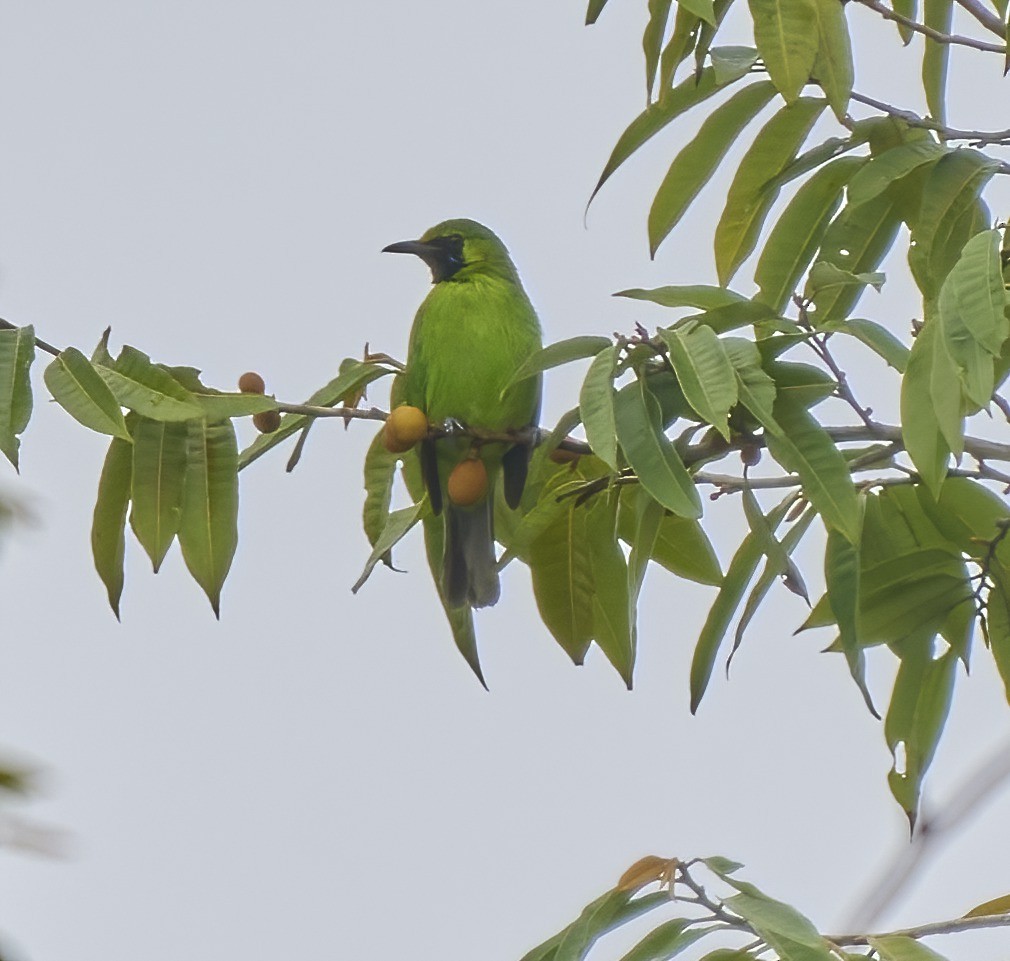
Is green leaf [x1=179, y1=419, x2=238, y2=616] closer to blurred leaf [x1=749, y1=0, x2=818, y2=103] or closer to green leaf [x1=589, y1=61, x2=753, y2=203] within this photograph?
green leaf [x1=589, y1=61, x2=753, y2=203]

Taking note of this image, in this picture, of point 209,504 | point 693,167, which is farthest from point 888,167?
point 209,504

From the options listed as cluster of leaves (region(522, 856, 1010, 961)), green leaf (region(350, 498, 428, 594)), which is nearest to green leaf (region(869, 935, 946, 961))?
cluster of leaves (region(522, 856, 1010, 961))

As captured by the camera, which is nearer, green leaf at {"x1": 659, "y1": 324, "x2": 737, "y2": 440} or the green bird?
green leaf at {"x1": 659, "y1": 324, "x2": 737, "y2": 440}

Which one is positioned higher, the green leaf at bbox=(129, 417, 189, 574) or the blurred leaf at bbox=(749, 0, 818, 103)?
the blurred leaf at bbox=(749, 0, 818, 103)

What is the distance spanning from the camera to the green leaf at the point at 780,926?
6.61 feet

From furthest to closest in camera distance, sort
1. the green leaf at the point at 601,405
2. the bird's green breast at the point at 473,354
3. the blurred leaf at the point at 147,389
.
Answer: the bird's green breast at the point at 473,354 → the blurred leaf at the point at 147,389 → the green leaf at the point at 601,405

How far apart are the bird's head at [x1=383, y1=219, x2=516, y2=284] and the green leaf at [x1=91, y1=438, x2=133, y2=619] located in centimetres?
253

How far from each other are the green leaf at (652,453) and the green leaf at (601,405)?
5 cm

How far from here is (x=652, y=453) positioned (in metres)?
2.39

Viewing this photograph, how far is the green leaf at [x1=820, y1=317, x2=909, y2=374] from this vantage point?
235 centimetres

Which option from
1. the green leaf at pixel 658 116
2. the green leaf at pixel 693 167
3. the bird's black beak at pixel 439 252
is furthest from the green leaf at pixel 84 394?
the bird's black beak at pixel 439 252

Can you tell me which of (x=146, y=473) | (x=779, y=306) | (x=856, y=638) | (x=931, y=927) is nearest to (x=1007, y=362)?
(x=856, y=638)

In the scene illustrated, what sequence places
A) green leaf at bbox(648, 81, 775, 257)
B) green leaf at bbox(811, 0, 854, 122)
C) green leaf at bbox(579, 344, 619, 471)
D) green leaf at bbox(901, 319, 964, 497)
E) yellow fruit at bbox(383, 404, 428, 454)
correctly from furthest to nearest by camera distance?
1. green leaf at bbox(648, 81, 775, 257)
2. yellow fruit at bbox(383, 404, 428, 454)
3. green leaf at bbox(811, 0, 854, 122)
4. green leaf at bbox(579, 344, 619, 471)
5. green leaf at bbox(901, 319, 964, 497)

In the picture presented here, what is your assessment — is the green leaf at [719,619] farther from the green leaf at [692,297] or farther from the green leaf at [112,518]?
the green leaf at [112,518]
